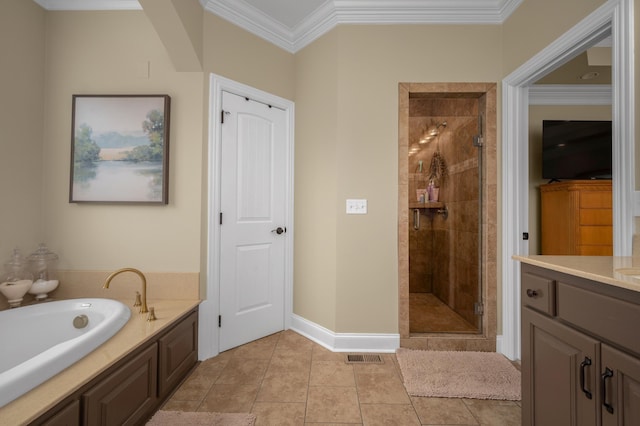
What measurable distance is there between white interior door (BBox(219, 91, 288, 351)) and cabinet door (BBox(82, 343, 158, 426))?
0.74 meters

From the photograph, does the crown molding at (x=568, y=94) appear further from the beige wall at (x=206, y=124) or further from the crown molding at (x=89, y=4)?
the crown molding at (x=89, y=4)

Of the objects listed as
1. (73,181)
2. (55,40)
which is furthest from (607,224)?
(55,40)

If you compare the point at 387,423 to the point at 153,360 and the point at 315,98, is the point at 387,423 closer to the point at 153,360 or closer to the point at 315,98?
the point at 153,360

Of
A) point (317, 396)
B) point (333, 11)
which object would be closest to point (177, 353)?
point (317, 396)

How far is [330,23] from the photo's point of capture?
2430mm

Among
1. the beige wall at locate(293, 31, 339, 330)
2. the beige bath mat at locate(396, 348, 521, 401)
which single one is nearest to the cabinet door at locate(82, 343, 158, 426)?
the beige wall at locate(293, 31, 339, 330)

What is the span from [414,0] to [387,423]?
9.81 ft

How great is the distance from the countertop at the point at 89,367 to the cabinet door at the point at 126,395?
0.07 m

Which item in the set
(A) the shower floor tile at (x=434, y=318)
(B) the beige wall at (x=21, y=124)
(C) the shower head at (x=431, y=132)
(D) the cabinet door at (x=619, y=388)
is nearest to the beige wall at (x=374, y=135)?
(A) the shower floor tile at (x=434, y=318)

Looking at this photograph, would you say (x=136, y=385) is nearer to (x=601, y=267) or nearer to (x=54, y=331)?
(x=54, y=331)

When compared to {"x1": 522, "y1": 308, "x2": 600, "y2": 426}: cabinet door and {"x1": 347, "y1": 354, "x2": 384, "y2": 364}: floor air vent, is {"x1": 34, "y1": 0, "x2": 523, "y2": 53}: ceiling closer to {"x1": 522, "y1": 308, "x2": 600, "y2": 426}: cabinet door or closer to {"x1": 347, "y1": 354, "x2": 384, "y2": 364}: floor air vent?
{"x1": 522, "y1": 308, "x2": 600, "y2": 426}: cabinet door

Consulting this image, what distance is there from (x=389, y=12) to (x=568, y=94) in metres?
2.46

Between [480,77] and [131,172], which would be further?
[480,77]

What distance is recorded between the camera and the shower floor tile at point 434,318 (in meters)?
2.52
